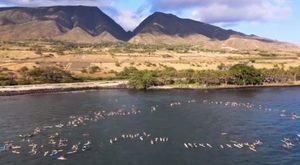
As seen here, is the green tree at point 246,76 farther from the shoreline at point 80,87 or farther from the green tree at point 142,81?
the green tree at point 142,81

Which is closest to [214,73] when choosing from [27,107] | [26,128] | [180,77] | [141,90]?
[180,77]

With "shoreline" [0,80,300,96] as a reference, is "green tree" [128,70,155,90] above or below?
above

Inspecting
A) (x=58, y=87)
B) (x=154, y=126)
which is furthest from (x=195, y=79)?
(x=154, y=126)

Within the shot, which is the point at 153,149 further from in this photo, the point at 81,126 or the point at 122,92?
the point at 122,92

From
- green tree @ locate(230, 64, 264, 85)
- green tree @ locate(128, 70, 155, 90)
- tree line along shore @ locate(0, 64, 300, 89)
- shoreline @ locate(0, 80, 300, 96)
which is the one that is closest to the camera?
shoreline @ locate(0, 80, 300, 96)

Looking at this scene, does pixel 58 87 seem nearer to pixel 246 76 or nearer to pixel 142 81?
pixel 142 81

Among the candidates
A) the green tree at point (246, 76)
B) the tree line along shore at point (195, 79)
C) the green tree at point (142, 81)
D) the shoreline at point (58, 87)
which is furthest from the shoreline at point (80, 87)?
the green tree at point (246, 76)

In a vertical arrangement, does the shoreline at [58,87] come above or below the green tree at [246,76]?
below

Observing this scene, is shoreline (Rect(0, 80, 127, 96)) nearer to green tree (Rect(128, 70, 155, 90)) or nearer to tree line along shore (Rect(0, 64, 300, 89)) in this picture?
green tree (Rect(128, 70, 155, 90))

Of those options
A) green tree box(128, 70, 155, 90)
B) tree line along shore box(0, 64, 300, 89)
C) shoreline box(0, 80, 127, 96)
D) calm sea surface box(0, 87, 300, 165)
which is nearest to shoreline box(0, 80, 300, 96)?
shoreline box(0, 80, 127, 96)

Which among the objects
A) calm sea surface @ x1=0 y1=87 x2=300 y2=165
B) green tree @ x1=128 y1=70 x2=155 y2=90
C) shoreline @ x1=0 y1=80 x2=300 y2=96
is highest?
green tree @ x1=128 y1=70 x2=155 y2=90
